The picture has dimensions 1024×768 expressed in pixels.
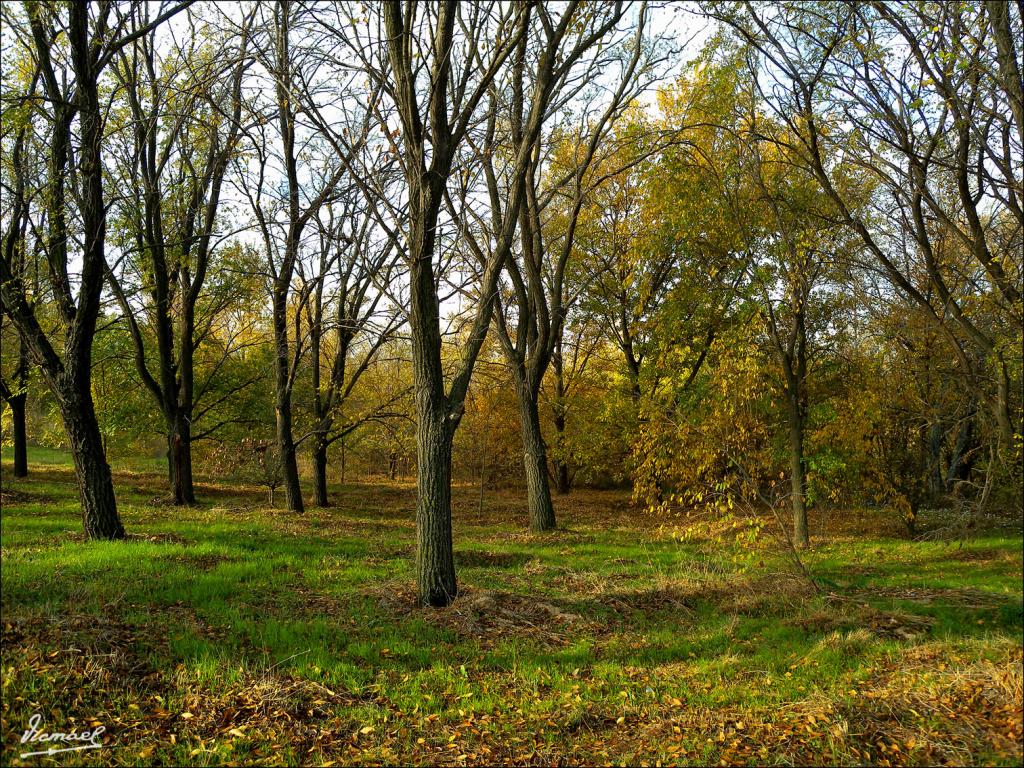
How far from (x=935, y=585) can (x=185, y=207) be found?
15467 millimetres

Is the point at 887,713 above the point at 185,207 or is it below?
below

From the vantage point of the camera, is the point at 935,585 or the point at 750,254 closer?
the point at 935,585

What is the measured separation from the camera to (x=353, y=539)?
11.3 meters

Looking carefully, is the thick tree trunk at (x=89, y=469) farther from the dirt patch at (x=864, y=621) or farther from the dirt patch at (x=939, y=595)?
the dirt patch at (x=939, y=595)

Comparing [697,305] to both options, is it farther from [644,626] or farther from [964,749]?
[964,749]

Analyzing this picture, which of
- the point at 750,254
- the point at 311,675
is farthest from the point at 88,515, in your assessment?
the point at 750,254

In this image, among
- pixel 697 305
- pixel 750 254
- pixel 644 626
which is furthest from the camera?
pixel 697 305

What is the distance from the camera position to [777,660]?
5.43 m

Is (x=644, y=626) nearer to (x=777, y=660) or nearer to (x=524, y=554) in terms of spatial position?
(x=777, y=660)

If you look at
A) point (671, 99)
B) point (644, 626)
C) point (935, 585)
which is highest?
point (671, 99)

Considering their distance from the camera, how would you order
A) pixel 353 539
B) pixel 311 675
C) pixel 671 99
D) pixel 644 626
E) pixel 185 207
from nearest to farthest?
pixel 311 675 → pixel 644 626 → pixel 353 539 → pixel 185 207 → pixel 671 99

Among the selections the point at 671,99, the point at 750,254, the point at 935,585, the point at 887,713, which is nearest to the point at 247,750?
the point at 887,713

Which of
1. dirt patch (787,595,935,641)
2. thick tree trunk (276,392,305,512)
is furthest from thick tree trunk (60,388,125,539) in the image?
dirt patch (787,595,935,641)

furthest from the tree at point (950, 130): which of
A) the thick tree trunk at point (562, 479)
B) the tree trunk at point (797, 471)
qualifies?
the thick tree trunk at point (562, 479)
